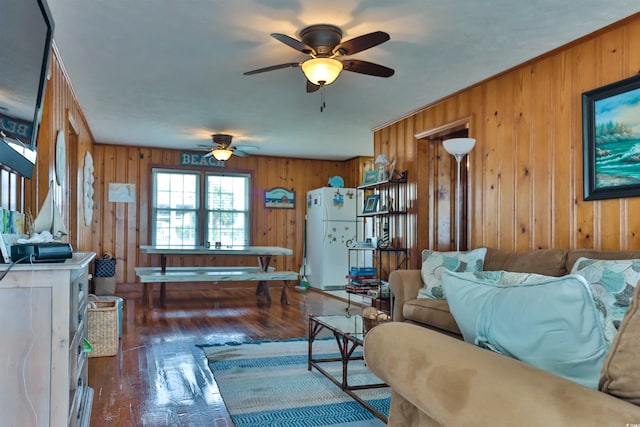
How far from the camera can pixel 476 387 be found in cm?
87

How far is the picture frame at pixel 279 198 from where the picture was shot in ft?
27.8

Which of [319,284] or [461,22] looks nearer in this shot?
[461,22]

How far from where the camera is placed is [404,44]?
341cm

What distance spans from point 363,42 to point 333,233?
5166 millimetres

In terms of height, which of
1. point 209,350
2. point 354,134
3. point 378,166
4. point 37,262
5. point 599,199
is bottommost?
point 209,350

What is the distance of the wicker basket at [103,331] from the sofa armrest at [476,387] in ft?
10.0

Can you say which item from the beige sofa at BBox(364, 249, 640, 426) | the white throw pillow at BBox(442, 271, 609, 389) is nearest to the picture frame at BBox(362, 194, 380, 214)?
the beige sofa at BBox(364, 249, 640, 426)

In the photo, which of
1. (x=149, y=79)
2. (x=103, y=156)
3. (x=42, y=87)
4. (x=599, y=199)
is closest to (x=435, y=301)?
(x=599, y=199)

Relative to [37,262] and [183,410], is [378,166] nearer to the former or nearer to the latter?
[183,410]

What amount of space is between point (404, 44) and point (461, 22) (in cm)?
48

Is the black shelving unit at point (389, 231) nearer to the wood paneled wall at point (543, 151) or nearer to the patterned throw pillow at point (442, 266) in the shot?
the wood paneled wall at point (543, 151)

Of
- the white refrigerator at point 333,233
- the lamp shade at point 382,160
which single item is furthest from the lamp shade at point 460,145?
the white refrigerator at point 333,233

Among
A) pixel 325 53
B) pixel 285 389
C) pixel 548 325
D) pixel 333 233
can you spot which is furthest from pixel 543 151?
pixel 333 233

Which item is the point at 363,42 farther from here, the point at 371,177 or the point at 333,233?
the point at 333,233
